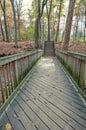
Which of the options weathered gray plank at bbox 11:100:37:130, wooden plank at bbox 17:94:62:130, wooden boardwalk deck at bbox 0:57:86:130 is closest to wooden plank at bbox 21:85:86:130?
wooden boardwalk deck at bbox 0:57:86:130

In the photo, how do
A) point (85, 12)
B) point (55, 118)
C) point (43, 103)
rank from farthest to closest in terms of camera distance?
point (85, 12), point (43, 103), point (55, 118)

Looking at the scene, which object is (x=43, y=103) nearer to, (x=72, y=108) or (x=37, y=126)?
(x=72, y=108)

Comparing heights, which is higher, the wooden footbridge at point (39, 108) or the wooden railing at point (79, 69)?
the wooden railing at point (79, 69)

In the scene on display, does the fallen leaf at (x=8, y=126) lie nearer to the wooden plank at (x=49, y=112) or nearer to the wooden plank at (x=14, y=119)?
the wooden plank at (x=14, y=119)

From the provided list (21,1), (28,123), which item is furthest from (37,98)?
(21,1)

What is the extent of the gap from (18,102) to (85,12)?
101 feet

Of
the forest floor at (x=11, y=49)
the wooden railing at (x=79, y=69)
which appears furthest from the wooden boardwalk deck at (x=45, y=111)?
the forest floor at (x=11, y=49)

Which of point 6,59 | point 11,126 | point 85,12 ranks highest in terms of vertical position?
point 85,12

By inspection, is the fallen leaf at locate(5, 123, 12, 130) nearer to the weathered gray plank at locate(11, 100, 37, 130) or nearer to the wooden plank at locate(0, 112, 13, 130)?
the wooden plank at locate(0, 112, 13, 130)

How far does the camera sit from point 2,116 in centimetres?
334

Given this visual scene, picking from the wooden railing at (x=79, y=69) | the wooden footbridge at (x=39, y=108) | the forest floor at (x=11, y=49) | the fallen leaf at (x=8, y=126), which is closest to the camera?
the fallen leaf at (x=8, y=126)


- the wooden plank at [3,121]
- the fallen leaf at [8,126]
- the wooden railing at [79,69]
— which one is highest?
the wooden railing at [79,69]

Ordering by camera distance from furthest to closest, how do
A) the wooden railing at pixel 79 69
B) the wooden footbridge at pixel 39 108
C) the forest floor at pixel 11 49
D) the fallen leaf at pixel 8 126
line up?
the forest floor at pixel 11 49
the wooden railing at pixel 79 69
the wooden footbridge at pixel 39 108
the fallen leaf at pixel 8 126

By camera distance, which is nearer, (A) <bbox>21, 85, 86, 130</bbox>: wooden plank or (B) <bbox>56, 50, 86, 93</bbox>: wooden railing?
(A) <bbox>21, 85, 86, 130</bbox>: wooden plank
